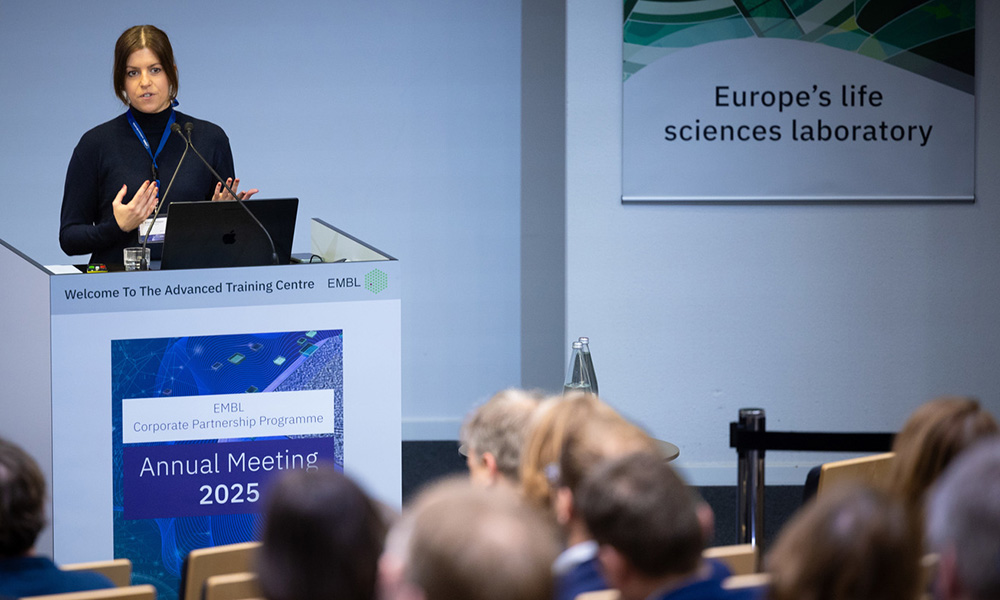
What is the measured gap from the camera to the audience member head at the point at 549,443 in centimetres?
194

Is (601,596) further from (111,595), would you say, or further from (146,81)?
(146,81)

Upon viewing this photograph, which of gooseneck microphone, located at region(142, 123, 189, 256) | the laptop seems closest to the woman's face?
gooseneck microphone, located at region(142, 123, 189, 256)

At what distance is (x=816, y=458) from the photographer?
16.6ft

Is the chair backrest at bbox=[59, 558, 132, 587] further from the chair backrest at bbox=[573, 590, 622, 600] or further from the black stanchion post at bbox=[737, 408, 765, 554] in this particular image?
the black stanchion post at bbox=[737, 408, 765, 554]

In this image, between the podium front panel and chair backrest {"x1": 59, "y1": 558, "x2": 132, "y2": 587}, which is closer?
chair backrest {"x1": 59, "y1": 558, "x2": 132, "y2": 587}

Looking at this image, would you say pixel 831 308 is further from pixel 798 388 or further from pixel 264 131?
pixel 264 131

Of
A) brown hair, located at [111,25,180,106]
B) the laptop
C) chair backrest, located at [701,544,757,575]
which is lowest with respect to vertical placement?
chair backrest, located at [701,544,757,575]

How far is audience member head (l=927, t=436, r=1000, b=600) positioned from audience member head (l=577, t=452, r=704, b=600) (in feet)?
1.07

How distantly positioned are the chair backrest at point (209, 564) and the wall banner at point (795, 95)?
2.99m

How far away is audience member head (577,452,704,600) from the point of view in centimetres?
148

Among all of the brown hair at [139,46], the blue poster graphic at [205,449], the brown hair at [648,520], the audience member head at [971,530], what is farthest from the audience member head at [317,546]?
the brown hair at [139,46]

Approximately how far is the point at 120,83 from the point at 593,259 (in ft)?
7.09

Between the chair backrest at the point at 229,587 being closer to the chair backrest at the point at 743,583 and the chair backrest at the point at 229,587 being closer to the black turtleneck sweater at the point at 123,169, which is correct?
the chair backrest at the point at 743,583

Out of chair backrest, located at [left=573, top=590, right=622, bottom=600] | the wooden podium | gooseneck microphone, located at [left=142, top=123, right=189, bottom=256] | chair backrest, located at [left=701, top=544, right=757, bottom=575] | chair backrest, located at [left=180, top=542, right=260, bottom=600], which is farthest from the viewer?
gooseneck microphone, located at [left=142, top=123, right=189, bottom=256]
